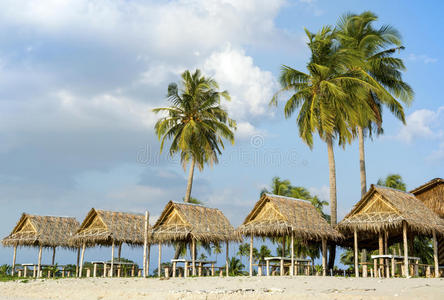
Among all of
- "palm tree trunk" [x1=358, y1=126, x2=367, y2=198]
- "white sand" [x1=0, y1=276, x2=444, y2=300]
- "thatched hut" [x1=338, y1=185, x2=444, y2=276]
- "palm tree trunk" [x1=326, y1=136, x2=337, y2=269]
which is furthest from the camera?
"palm tree trunk" [x1=358, y1=126, x2=367, y2=198]

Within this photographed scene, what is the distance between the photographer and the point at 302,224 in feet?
62.1

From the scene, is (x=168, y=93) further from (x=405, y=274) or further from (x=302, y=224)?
(x=405, y=274)

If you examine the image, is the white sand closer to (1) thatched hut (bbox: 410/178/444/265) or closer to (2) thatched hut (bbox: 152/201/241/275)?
(2) thatched hut (bbox: 152/201/241/275)

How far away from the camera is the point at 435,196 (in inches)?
848

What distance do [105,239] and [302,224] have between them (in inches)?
322

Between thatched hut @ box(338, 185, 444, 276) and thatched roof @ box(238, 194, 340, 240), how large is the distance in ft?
2.73

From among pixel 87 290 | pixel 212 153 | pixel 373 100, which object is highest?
pixel 373 100

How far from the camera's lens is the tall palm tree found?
21953 mm

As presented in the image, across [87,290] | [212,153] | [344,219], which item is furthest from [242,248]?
[87,290]

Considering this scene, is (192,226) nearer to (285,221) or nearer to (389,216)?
(285,221)

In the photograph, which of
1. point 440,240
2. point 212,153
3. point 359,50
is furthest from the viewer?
point 212,153

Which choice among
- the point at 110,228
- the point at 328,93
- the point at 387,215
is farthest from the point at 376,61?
the point at 110,228

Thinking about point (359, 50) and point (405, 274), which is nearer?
point (405, 274)

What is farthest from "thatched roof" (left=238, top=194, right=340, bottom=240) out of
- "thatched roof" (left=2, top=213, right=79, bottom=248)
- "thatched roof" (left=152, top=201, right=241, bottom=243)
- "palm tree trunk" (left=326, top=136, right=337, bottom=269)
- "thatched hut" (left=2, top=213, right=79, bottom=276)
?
"thatched roof" (left=2, top=213, right=79, bottom=248)
